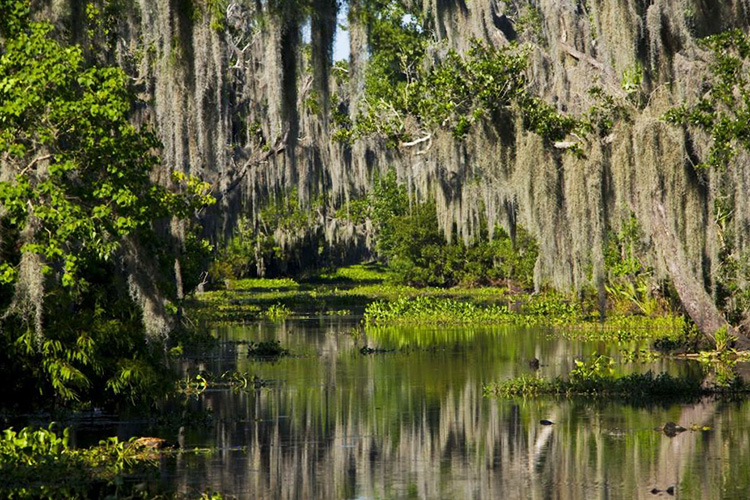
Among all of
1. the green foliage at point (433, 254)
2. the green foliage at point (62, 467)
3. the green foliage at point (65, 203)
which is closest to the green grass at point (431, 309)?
the green foliage at point (433, 254)

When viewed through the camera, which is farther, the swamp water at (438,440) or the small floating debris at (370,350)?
the small floating debris at (370,350)

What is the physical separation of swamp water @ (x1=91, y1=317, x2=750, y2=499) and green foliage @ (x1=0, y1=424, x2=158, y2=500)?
0.48 m

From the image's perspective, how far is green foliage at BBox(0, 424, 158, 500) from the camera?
505 inches

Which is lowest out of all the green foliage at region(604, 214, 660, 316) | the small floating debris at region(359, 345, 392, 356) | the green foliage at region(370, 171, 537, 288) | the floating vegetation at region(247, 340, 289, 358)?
the small floating debris at region(359, 345, 392, 356)

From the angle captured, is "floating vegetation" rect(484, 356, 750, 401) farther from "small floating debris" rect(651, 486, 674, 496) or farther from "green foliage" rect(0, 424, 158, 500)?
"green foliage" rect(0, 424, 158, 500)

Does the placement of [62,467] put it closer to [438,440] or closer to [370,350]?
[438,440]

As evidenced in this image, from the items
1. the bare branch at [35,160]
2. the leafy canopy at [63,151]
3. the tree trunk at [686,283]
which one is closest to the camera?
the leafy canopy at [63,151]

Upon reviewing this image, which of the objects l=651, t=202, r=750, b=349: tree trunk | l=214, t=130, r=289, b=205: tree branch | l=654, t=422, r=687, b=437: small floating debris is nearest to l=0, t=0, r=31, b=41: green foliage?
l=654, t=422, r=687, b=437: small floating debris

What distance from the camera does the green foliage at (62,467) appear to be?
42.1 feet

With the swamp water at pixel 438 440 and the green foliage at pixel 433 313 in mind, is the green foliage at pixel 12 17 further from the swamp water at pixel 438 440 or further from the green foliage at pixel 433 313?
the green foliage at pixel 433 313

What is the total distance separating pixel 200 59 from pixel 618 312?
50.3ft

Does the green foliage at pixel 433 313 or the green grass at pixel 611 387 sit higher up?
the green foliage at pixel 433 313

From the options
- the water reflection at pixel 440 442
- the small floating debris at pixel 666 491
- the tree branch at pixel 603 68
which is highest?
the tree branch at pixel 603 68

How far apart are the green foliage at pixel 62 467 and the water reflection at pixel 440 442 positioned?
0.52 meters
